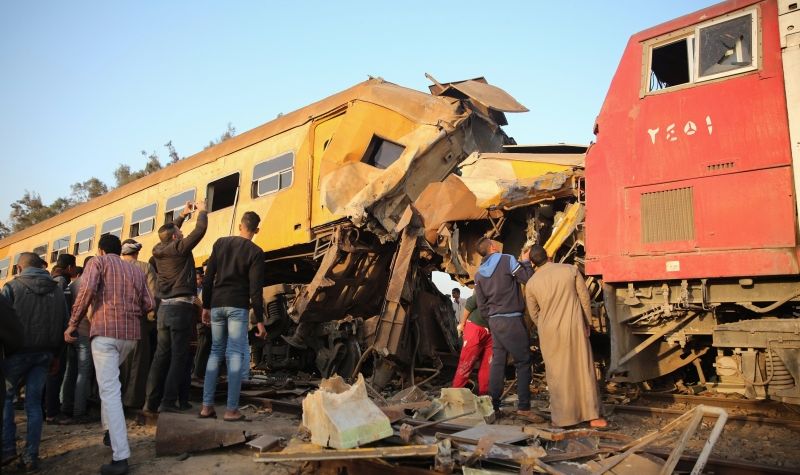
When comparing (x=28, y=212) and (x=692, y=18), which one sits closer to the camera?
(x=692, y=18)

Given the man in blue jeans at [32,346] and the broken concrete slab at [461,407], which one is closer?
the man in blue jeans at [32,346]

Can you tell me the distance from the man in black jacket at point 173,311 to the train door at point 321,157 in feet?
8.23

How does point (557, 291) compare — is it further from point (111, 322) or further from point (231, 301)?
point (111, 322)

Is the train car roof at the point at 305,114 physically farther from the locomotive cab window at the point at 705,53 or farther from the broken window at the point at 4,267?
the broken window at the point at 4,267

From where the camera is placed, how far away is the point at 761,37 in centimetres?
486

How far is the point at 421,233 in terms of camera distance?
6844 mm

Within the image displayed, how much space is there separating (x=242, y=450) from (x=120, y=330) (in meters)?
1.27

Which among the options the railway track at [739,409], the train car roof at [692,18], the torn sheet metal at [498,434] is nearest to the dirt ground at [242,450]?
the railway track at [739,409]

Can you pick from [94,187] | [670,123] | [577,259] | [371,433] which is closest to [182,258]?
[371,433]

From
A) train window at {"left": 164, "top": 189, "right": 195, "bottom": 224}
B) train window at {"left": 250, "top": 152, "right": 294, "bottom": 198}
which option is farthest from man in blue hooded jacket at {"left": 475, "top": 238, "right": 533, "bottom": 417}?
train window at {"left": 164, "top": 189, "right": 195, "bottom": 224}

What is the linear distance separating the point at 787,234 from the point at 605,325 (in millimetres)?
1932

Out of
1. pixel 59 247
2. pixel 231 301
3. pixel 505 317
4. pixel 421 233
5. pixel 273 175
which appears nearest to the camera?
pixel 231 301

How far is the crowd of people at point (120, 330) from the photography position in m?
4.10

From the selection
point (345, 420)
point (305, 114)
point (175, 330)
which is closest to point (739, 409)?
point (345, 420)
